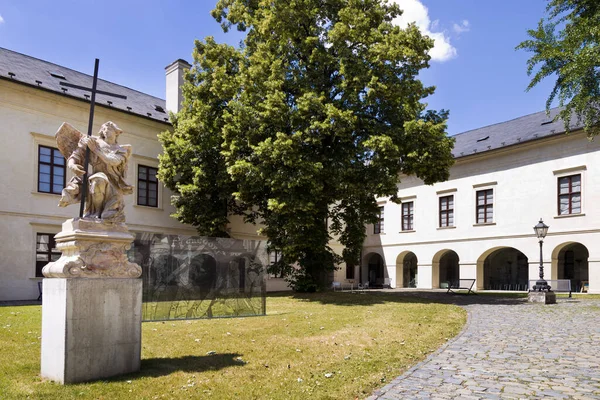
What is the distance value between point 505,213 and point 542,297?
12.7 m

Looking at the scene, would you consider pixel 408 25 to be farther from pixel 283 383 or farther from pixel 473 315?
pixel 283 383

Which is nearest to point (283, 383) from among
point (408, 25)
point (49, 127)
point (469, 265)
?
point (408, 25)

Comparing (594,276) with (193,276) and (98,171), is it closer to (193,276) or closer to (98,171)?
(193,276)

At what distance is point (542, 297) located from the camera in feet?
60.2

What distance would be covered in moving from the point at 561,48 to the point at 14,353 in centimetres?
1132

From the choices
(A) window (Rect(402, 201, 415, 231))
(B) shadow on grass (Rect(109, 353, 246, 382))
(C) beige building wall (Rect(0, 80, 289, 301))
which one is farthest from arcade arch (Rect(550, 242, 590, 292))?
(B) shadow on grass (Rect(109, 353, 246, 382))

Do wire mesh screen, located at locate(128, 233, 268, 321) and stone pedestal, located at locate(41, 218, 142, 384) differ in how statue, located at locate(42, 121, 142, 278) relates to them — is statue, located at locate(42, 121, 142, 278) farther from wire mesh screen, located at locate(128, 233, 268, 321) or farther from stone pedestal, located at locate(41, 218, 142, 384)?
wire mesh screen, located at locate(128, 233, 268, 321)

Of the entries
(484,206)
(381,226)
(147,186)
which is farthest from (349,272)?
(147,186)

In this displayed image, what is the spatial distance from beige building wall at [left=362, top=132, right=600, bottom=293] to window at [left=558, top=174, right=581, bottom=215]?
284 mm

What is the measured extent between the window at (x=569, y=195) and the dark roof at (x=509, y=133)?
2.62 meters

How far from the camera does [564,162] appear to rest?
27469 millimetres

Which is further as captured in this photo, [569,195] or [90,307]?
[569,195]

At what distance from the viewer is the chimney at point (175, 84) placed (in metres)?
27.9

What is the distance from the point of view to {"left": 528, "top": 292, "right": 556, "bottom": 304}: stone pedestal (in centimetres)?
1820
